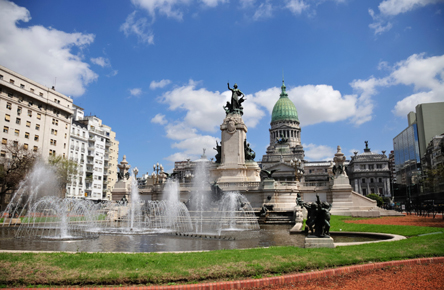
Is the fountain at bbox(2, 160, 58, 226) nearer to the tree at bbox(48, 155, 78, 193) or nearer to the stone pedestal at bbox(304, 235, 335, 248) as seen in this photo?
the tree at bbox(48, 155, 78, 193)

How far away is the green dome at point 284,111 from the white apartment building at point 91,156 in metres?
82.8

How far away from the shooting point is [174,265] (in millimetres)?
8859

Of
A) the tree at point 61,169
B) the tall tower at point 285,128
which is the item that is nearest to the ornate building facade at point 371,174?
the tall tower at point 285,128

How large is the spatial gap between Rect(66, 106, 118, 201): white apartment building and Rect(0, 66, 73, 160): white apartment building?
294 inches

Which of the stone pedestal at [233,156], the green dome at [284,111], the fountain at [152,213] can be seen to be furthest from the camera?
the green dome at [284,111]

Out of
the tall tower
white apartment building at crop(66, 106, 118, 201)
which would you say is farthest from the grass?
the tall tower

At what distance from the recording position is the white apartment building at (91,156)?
240 ft

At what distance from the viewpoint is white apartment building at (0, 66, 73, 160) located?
53.6m

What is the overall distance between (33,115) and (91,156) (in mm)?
22206

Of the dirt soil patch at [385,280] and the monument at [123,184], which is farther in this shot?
the monument at [123,184]

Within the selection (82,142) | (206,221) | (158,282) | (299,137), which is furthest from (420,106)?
(158,282)

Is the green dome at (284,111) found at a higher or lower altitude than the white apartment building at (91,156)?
higher

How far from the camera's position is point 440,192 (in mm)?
73438

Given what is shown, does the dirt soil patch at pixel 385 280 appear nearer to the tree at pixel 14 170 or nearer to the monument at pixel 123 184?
the tree at pixel 14 170
